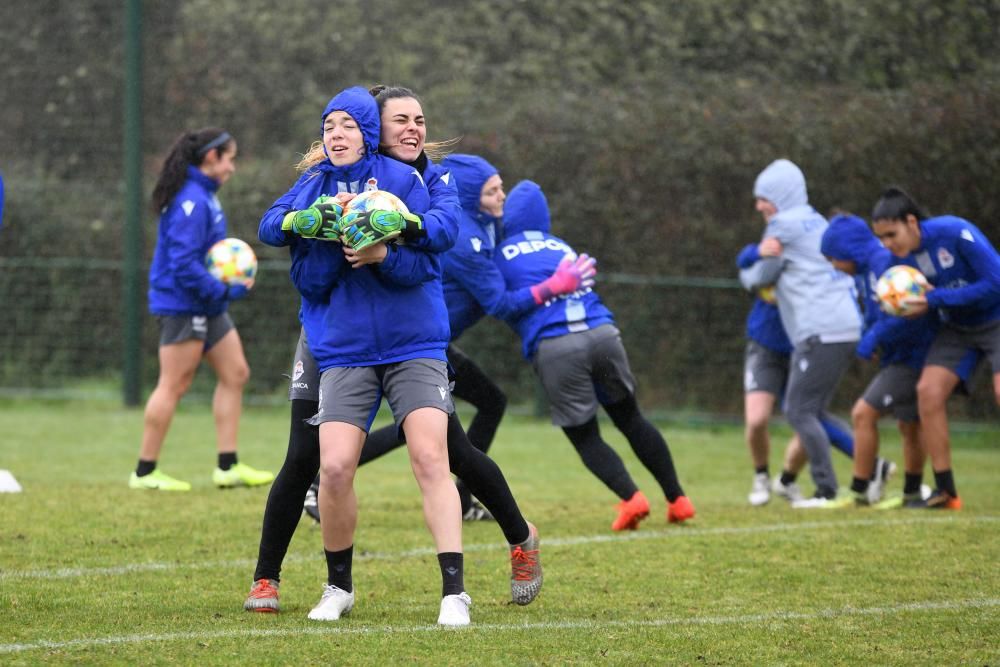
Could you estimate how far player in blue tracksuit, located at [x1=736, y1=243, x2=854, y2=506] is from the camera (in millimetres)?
9219

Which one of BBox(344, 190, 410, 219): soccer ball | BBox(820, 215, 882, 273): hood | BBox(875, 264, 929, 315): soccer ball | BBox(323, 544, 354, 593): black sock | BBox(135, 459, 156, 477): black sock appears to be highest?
BBox(344, 190, 410, 219): soccer ball

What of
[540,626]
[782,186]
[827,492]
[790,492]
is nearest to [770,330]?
[782,186]

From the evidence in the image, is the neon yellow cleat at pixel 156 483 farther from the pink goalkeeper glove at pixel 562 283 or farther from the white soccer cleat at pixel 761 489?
the white soccer cleat at pixel 761 489

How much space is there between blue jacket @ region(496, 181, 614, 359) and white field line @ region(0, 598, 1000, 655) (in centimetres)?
236

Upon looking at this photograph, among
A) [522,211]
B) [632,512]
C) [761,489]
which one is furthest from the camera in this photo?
[761,489]

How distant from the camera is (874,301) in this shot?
857cm

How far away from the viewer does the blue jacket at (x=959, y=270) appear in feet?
25.7

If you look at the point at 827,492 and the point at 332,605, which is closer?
the point at 332,605

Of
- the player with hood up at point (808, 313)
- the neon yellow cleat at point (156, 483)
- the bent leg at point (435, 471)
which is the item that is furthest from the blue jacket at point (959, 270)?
the neon yellow cleat at point (156, 483)

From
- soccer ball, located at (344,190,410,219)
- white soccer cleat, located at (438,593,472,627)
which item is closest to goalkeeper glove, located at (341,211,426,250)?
soccer ball, located at (344,190,410,219)

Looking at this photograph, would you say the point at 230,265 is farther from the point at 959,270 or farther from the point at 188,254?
the point at 959,270

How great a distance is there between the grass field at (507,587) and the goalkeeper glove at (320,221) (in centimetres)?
131

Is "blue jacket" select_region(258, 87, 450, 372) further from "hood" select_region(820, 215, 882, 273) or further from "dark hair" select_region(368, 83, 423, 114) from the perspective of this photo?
"hood" select_region(820, 215, 882, 273)

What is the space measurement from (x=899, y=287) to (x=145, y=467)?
446 centimetres
